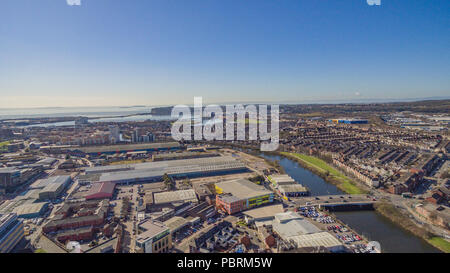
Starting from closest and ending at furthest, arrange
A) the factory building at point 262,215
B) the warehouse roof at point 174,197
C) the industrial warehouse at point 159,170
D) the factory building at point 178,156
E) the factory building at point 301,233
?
the factory building at point 301,233, the factory building at point 262,215, the warehouse roof at point 174,197, the industrial warehouse at point 159,170, the factory building at point 178,156

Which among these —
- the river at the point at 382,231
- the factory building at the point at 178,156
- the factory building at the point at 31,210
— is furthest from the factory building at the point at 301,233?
the factory building at the point at 178,156

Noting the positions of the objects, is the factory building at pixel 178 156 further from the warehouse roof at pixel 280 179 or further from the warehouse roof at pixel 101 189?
the warehouse roof at pixel 280 179

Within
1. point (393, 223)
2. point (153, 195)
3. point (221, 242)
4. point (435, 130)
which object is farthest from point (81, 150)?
point (435, 130)

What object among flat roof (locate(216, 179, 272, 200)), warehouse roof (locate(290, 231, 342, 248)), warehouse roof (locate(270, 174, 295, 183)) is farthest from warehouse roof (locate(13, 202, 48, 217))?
warehouse roof (locate(270, 174, 295, 183))

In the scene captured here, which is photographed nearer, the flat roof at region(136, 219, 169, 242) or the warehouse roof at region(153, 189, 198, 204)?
the flat roof at region(136, 219, 169, 242)

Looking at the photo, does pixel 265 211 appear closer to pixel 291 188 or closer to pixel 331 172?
pixel 291 188

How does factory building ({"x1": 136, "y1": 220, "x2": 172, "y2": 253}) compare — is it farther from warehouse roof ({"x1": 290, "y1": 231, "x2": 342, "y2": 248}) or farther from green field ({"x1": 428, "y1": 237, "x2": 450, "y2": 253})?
green field ({"x1": 428, "y1": 237, "x2": 450, "y2": 253})
